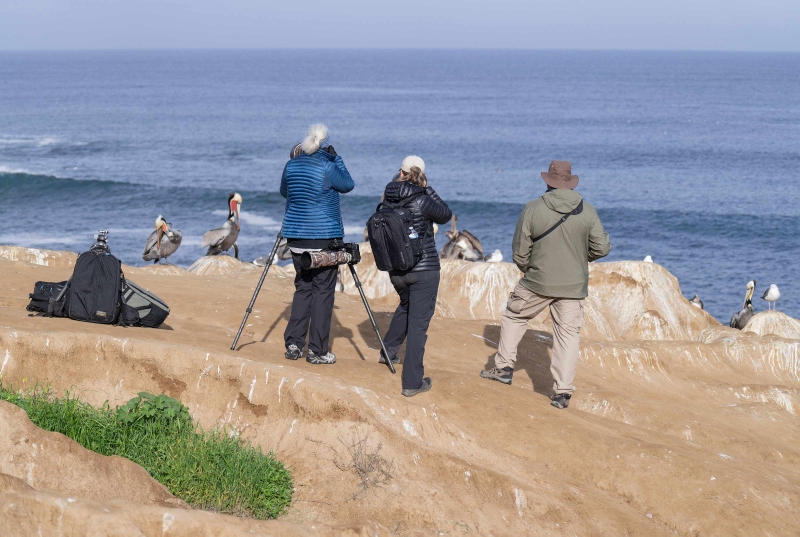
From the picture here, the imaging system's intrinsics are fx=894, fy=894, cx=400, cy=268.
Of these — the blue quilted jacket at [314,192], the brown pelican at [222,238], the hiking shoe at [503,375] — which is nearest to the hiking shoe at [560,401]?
the hiking shoe at [503,375]

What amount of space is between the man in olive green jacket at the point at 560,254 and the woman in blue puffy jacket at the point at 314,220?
1.82 metres

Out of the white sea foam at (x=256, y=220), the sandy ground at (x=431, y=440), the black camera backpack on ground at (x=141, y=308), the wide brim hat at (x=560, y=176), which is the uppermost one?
the wide brim hat at (x=560, y=176)

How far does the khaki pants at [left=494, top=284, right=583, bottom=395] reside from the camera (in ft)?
28.7

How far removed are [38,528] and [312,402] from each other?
2.78 meters

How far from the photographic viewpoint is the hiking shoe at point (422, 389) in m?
8.32

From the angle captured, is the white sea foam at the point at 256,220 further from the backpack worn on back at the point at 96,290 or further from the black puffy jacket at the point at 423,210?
the black puffy jacket at the point at 423,210

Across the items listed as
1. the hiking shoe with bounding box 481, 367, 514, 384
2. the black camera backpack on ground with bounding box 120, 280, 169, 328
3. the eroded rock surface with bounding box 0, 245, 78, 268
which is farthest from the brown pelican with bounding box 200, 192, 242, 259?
the hiking shoe with bounding box 481, 367, 514, 384

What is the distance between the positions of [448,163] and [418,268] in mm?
53845

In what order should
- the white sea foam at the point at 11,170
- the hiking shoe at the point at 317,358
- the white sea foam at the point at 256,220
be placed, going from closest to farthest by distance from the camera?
the hiking shoe at the point at 317,358
the white sea foam at the point at 256,220
the white sea foam at the point at 11,170

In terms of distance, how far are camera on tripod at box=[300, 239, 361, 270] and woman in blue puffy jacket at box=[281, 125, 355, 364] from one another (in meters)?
0.08

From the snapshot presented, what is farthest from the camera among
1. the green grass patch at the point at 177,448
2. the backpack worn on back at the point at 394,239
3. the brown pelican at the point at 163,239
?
the brown pelican at the point at 163,239

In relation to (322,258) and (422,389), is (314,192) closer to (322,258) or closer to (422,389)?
(322,258)

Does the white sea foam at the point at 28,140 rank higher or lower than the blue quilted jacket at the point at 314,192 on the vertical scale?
lower

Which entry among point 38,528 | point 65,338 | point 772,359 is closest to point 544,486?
point 38,528
